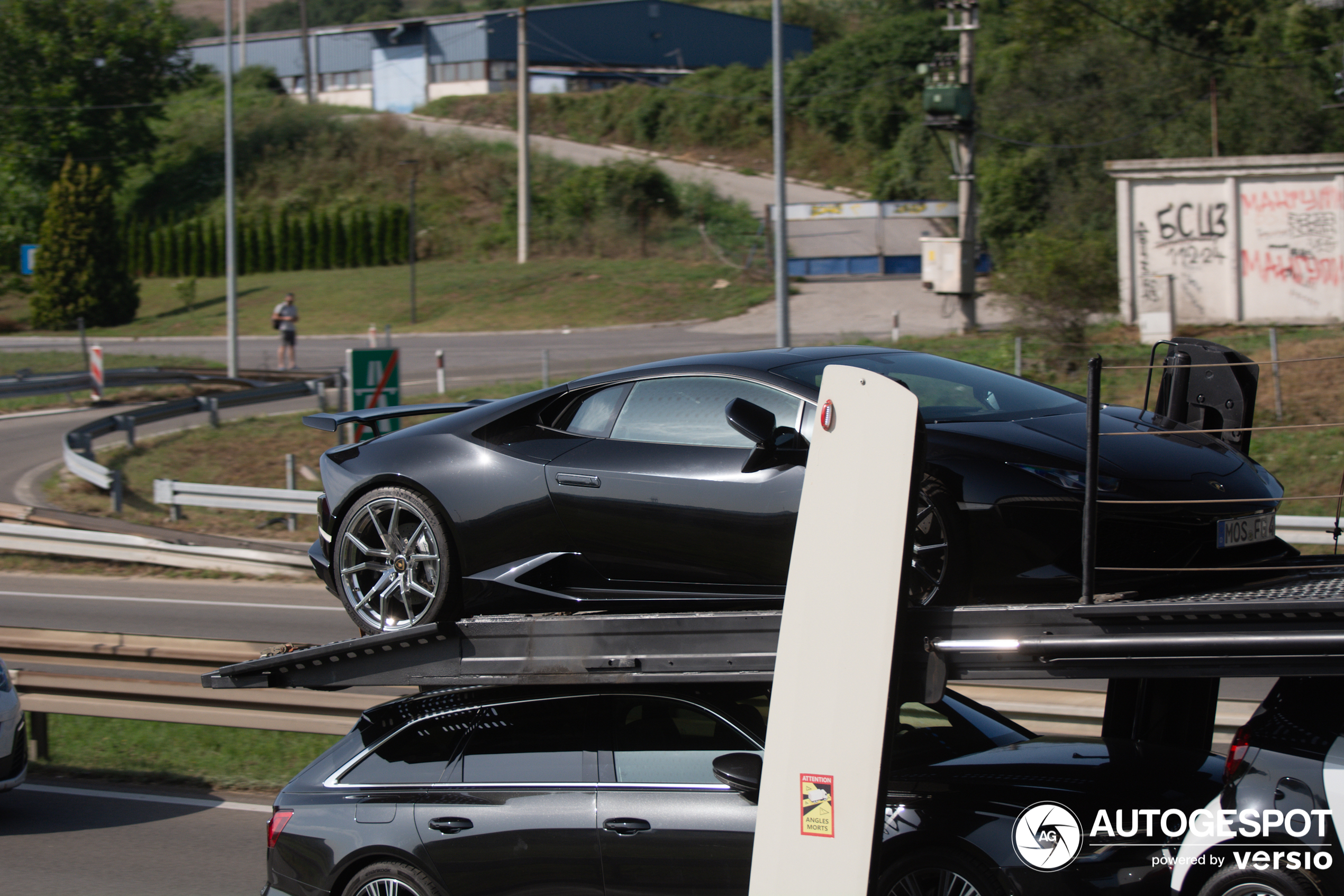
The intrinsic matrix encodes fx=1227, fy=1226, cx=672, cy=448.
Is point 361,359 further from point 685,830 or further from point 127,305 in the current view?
point 127,305

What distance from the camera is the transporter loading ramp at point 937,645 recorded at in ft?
11.9

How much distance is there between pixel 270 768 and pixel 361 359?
759 centimetres

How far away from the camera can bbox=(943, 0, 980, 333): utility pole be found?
25766 mm

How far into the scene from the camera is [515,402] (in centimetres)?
550

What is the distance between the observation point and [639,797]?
450cm

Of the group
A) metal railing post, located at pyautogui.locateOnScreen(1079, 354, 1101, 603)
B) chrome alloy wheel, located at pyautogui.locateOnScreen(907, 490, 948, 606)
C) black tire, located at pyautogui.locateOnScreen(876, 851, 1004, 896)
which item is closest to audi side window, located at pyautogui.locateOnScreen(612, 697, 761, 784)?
black tire, located at pyautogui.locateOnScreen(876, 851, 1004, 896)

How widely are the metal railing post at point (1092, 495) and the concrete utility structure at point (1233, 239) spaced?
19.7 m

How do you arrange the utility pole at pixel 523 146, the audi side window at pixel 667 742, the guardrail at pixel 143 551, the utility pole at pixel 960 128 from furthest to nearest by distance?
the utility pole at pixel 523 146 → the utility pole at pixel 960 128 → the guardrail at pixel 143 551 → the audi side window at pixel 667 742

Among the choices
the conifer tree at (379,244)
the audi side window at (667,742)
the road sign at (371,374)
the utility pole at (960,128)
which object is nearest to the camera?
the audi side window at (667,742)

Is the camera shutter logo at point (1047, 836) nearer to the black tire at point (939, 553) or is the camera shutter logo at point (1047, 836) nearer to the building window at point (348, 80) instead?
the black tire at point (939, 553)

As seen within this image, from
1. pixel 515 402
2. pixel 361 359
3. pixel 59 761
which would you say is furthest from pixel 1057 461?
pixel 361 359

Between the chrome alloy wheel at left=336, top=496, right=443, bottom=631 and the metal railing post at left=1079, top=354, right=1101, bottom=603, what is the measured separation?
108 inches

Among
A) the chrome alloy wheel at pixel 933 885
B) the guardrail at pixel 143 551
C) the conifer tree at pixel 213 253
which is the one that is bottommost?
the guardrail at pixel 143 551

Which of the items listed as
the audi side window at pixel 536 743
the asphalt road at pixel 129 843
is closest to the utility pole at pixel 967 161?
the asphalt road at pixel 129 843
